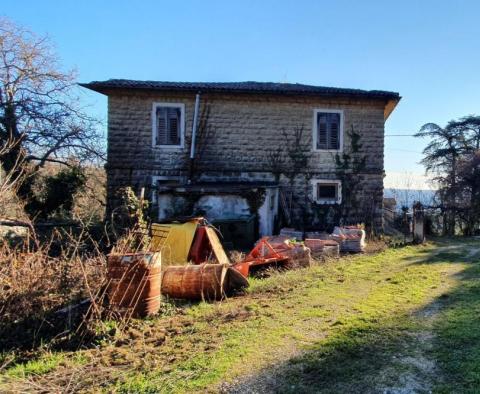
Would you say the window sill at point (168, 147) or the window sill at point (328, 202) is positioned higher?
the window sill at point (168, 147)

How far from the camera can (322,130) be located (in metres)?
15.5

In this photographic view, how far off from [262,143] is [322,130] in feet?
8.35

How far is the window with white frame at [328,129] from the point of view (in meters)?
15.4

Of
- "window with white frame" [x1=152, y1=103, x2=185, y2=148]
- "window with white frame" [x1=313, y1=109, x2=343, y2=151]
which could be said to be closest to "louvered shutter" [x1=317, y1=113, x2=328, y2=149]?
"window with white frame" [x1=313, y1=109, x2=343, y2=151]

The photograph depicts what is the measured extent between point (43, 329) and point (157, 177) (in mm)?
10061

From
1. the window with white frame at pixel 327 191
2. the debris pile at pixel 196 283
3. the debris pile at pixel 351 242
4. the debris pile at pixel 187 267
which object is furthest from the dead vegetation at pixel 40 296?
the window with white frame at pixel 327 191

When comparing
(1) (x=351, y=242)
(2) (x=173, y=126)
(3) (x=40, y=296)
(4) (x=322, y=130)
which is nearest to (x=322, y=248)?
(1) (x=351, y=242)

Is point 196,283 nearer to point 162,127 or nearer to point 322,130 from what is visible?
point 162,127

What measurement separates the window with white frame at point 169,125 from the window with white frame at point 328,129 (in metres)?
5.45

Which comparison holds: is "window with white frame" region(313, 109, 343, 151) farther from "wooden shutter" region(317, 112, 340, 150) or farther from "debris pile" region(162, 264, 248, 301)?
"debris pile" region(162, 264, 248, 301)

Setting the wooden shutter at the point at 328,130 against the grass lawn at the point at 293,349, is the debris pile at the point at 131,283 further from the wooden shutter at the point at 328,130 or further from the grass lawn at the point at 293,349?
the wooden shutter at the point at 328,130

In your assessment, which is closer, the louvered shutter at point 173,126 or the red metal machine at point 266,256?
the red metal machine at point 266,256

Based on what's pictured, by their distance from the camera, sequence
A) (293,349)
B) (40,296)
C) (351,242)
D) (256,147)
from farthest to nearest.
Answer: (256,147)
(351,242)
(40,296)
(293,349)

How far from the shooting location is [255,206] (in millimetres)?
13344
